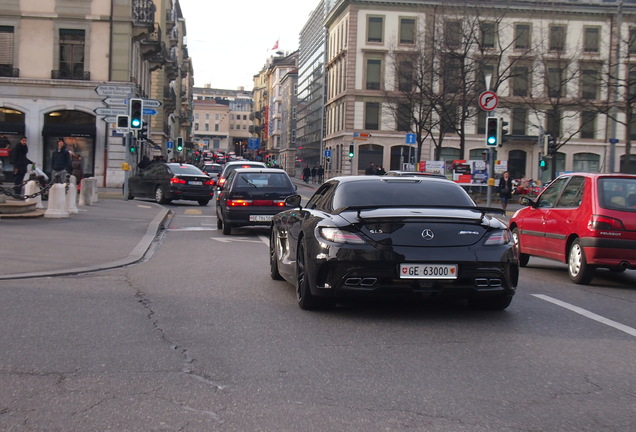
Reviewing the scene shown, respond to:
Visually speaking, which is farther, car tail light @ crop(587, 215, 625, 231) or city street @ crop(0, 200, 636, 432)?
car tail light @ crop(587, 215, 625, 231)

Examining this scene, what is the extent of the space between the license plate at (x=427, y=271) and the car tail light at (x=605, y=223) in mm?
3922

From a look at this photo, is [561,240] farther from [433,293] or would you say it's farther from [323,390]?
[323,390]

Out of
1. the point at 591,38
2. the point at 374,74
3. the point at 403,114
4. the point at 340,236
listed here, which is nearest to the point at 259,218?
the point at 340,236

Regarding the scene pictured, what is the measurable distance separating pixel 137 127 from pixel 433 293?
21554 mm

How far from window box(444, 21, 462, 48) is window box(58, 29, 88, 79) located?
19018mm

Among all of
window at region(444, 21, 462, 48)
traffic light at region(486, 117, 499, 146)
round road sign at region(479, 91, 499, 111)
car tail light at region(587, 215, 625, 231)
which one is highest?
window at region(444, 21, 462, 48)

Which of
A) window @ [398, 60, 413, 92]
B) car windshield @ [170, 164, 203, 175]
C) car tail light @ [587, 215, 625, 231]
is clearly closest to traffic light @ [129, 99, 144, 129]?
car windshield @ [170, 164, 203, 175]

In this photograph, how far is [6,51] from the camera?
39938mm

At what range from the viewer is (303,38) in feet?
398

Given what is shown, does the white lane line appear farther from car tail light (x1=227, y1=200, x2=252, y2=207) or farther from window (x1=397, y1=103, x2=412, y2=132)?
window (x1=397, y1=103, x2=412, y2=132)

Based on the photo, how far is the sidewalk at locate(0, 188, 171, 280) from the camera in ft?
36.9

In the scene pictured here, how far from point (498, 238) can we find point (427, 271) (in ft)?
2.67

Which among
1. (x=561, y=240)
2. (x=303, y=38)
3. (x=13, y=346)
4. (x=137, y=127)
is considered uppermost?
(x=303, y=38)

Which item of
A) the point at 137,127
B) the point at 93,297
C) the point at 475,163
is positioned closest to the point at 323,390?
the point at 93,297
